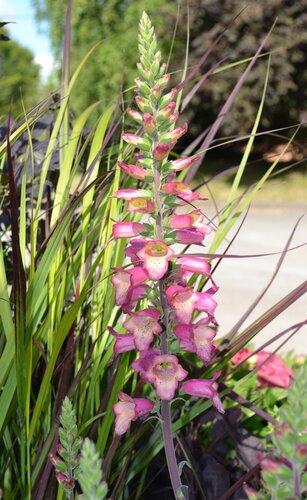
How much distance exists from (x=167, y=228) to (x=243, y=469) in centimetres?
98

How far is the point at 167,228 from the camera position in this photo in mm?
1013

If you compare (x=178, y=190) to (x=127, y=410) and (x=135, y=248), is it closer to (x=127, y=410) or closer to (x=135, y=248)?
(x=135, y=248)

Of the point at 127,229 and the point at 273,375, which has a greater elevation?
the point at 273,375

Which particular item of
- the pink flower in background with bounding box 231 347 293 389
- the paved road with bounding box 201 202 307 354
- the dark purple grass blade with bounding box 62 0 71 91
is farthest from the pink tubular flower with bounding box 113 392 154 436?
the paved road with bounding box 201 202 307 354

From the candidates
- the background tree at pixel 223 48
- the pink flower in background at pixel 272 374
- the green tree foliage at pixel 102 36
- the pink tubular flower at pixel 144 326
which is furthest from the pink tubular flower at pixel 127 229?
the green tree foliage at pixel 102 36

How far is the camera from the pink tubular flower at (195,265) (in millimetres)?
996

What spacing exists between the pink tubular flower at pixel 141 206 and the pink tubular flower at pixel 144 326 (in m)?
0.14

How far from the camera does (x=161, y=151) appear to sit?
0.96 m

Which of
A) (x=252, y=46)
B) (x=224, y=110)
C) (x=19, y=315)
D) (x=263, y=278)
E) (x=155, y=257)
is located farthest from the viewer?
(x=252, y=46)

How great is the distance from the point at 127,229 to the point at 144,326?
144 millimetres

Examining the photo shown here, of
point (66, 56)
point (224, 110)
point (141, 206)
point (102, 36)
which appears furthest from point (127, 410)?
point (102, 36)

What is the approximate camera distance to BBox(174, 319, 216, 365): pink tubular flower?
100 centimetres

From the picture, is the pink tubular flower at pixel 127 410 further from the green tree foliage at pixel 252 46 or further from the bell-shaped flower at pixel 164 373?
the green tree foliage at pixel 252 46

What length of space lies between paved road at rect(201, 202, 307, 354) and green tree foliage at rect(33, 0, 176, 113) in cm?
787
